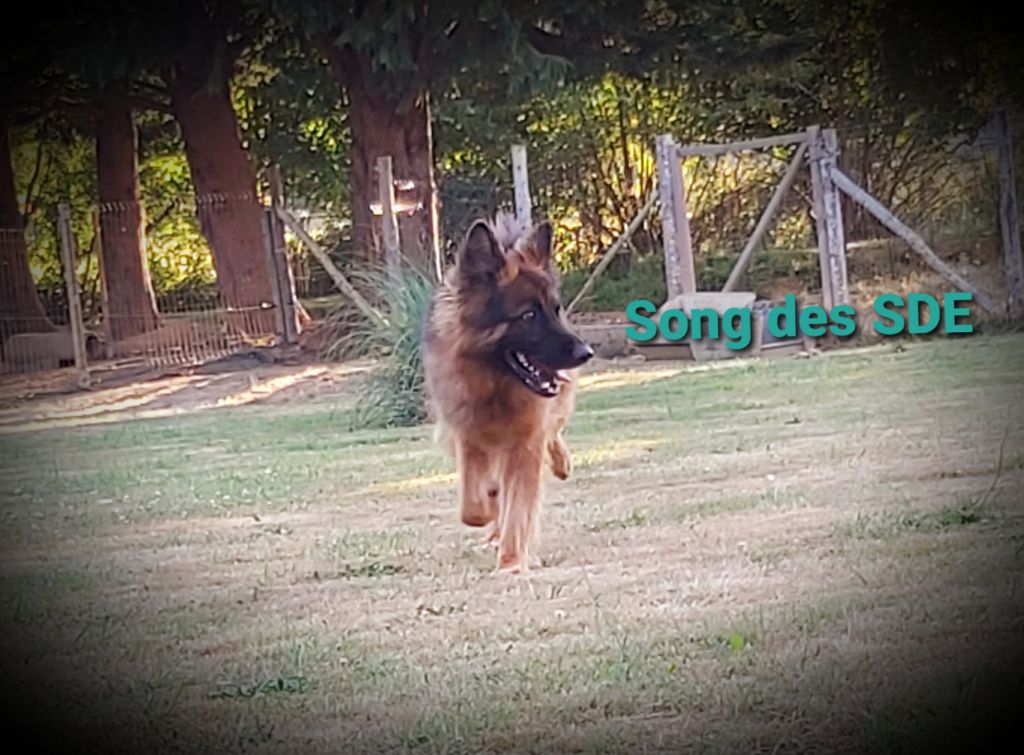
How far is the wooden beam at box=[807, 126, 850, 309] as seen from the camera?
7562 mm

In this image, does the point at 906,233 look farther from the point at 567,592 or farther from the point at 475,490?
the point at 567,592

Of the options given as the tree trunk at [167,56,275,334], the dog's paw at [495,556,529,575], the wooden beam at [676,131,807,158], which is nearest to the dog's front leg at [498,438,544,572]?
the dog's paw at [495,556,529,575]

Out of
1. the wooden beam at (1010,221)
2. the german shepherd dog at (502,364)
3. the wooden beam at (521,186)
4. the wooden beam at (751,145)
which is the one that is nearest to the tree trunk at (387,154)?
the wooden beam at (521,186)

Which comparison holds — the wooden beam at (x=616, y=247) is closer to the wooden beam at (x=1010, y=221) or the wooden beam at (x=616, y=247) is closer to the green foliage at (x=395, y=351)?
the green foliage at (x=395, y=351)

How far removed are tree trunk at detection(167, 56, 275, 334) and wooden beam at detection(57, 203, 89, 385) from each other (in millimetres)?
283

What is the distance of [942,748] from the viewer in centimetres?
167

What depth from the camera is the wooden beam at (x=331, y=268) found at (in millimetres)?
6363

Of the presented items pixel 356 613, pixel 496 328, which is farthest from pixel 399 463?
pixel 356 613

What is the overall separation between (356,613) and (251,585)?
390 millimetres

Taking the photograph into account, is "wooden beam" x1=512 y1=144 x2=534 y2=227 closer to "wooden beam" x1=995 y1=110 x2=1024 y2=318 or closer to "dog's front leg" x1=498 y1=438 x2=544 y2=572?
"wooden beam" x1=995 y1=110 x2=1024 y2=318

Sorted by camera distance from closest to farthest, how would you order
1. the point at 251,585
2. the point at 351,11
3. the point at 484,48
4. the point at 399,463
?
the point at 351,11
the point at 484,48
the point at 251,585
the point at 399,463

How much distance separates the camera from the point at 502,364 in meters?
3.58

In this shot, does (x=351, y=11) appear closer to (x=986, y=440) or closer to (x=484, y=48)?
(x=484, y=48)

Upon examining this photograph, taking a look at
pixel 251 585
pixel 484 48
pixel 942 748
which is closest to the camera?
pixel 942 748
